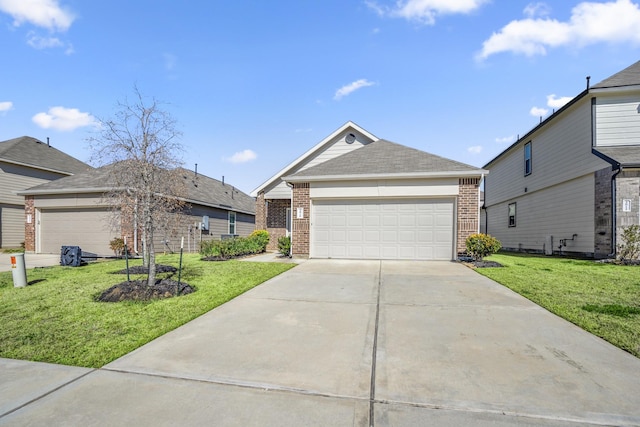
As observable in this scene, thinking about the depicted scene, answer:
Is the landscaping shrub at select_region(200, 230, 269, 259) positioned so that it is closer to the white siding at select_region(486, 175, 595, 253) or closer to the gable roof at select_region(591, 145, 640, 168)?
the white siding at select_region(486, 175, 595, 253)

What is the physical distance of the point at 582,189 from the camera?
12945 millimetres

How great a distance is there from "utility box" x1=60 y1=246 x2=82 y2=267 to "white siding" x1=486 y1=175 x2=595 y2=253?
18.6 metres

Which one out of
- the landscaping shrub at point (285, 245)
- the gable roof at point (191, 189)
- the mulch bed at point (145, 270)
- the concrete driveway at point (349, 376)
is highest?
the gable roof at point (191, 189)

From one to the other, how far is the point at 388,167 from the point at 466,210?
3.11m

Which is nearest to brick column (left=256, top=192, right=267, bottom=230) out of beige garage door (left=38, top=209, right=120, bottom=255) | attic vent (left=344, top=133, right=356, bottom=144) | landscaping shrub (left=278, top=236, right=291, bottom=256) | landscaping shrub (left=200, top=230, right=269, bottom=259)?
landscaping shrub (left=200, top=230, right=269, bottom=259)

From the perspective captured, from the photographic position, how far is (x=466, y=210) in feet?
36.2

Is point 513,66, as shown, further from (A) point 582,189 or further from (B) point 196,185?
(B) point 196,185

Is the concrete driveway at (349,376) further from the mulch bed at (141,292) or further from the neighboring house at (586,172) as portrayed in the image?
the neighboring house at (586,172)

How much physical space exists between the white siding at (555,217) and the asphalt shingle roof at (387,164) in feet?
18.2

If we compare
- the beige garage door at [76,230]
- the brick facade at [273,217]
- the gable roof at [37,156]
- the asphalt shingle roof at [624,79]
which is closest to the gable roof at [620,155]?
the asphalt shingle roof at [624,79]

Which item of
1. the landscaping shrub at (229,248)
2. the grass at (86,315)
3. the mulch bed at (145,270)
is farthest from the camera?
the landscaping shrub at (229,248)

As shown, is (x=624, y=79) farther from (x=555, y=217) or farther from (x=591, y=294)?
(x=591, y=294)

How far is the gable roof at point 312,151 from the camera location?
16.1 meters

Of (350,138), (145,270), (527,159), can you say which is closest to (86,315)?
(145,270)
